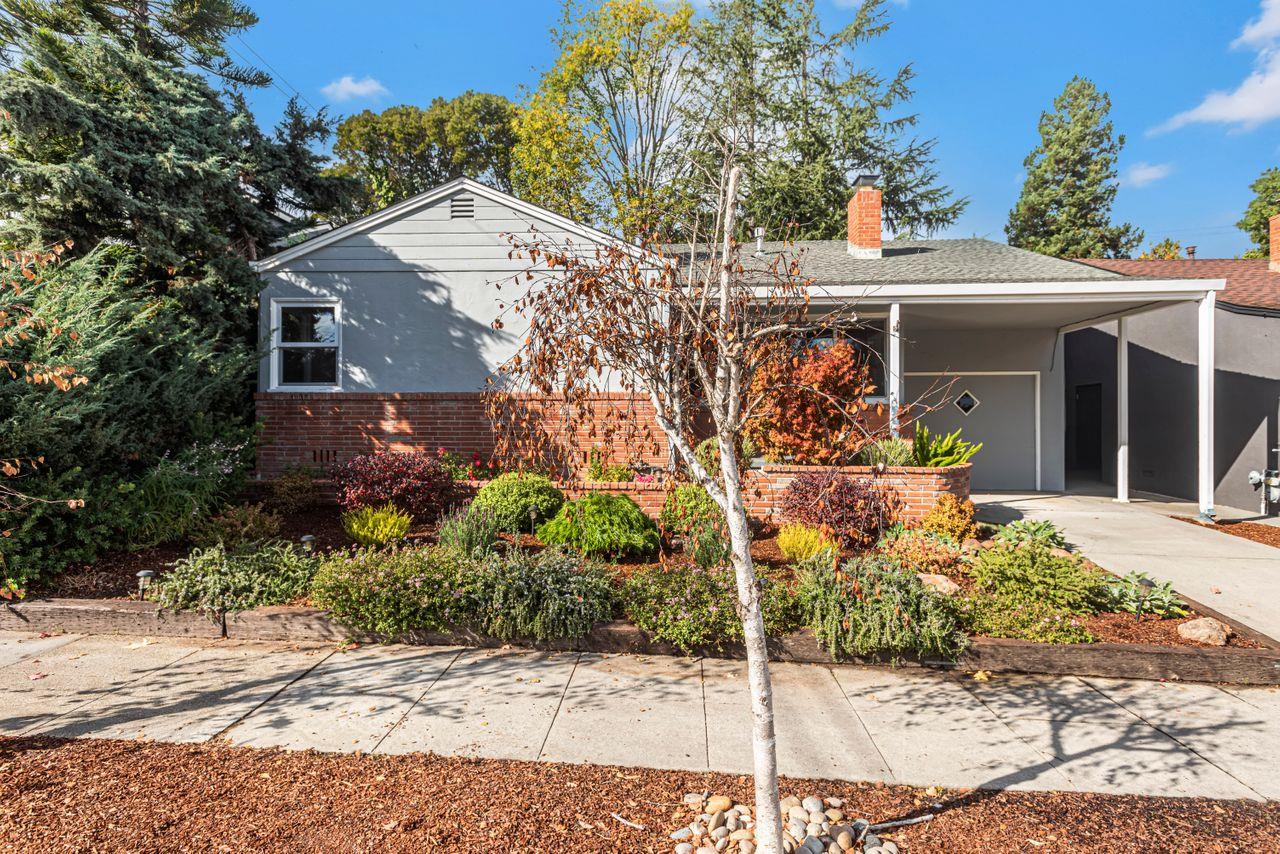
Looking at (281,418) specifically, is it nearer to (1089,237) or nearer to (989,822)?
(989,822)

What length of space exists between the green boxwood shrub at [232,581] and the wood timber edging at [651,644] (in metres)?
0.10

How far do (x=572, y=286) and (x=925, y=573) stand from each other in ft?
14.6

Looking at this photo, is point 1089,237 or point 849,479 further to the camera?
point 1089,237

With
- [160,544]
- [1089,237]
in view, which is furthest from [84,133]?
[1089,237]

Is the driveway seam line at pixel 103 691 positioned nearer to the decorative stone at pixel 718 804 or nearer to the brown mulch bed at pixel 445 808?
the brown mulch bed at pixel 445 808

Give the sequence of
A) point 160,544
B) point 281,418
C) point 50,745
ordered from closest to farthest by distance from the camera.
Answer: point 50,745, point 160,544, point 281,418

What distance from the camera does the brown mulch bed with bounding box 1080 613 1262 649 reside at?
470 centimetres

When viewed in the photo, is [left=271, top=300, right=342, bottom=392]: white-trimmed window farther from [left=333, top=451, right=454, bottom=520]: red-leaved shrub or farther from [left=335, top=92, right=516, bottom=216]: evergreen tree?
[left=335, top=92, right=516, bottom=216]: evergreen tree

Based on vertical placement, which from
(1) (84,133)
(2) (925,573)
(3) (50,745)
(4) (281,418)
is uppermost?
(1) (84,133)

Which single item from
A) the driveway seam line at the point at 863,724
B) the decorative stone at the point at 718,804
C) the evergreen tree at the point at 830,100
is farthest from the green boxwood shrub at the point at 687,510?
the evergreen tree at the point at 830,100

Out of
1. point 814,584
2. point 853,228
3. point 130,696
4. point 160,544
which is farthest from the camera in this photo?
point 853,228

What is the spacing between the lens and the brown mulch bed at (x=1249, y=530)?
8297mm

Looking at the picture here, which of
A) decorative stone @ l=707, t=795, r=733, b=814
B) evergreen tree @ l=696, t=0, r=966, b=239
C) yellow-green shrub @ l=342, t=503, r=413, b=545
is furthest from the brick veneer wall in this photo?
evergreen tree @ l=696, t=0, r=966, b=239

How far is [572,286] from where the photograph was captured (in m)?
3.15
